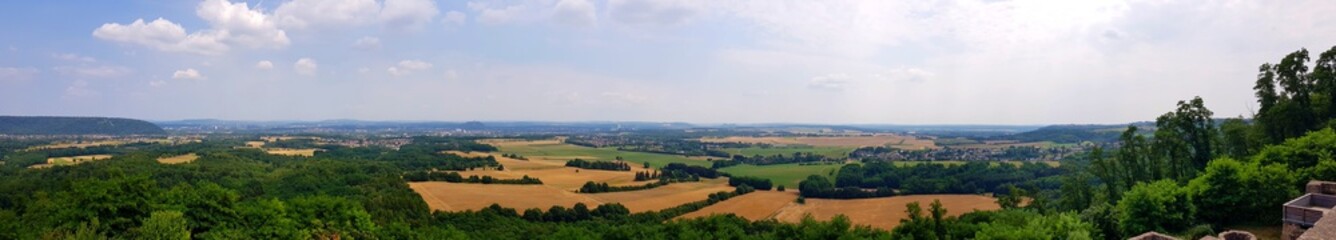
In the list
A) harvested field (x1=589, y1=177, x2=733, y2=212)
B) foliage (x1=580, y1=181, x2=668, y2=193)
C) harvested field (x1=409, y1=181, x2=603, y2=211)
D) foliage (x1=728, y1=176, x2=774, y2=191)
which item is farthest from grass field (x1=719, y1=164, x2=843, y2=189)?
harvested field (x1=409, y1=181, x2=603, y2=211)

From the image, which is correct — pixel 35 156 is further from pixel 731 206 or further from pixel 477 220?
pixel 731 206

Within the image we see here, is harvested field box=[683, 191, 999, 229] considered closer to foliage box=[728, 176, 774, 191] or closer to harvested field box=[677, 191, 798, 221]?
harvested field box=[677, 191, 798, 221]

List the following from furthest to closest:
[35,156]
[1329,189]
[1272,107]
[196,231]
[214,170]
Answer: [35,156]
[214,170]
[1272,107]
[196,231]
[1329,189]

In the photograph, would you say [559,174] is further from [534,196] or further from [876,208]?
[876,208]

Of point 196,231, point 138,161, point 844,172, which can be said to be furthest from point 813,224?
point 138,161

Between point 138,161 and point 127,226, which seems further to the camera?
point 138,161

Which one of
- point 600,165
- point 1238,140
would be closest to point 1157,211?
point 1238,140
